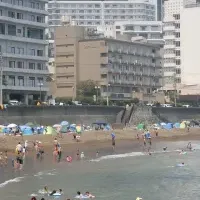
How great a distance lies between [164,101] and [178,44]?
79.2 ft

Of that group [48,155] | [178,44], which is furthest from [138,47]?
[48,155]

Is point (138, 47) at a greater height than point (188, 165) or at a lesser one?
greater

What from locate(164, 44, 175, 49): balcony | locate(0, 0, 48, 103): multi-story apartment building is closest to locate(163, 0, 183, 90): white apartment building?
locate(164, 44, 175, 49): balcony

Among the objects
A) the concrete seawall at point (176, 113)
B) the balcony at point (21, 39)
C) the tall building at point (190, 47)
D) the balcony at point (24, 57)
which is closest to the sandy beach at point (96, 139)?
the concrete seawall at point (176, 113)

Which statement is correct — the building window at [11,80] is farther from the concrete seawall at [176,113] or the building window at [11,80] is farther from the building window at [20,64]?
the concrete seawall at [176,113]

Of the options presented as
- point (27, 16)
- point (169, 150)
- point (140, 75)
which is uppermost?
point (27, 16)

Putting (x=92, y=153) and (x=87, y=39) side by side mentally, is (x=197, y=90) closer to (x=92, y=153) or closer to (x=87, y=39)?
(x=87, y=39)

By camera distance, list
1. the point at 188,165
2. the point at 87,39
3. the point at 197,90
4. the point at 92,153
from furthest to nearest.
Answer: the point at 197,90
the point at 87,39
the point at 92,153
the point at 188,165

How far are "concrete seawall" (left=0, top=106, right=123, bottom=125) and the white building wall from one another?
178 ft

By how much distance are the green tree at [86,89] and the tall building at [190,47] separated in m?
37.2

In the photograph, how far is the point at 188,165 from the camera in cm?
5578

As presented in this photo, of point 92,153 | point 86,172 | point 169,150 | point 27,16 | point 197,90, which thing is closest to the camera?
point 86,172

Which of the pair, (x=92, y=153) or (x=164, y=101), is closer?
(x=92, y=153)

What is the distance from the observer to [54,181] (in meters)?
43.3
